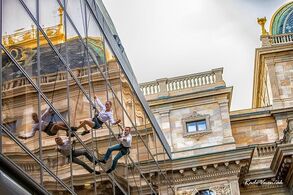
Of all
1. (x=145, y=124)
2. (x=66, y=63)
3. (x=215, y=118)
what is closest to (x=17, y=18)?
(x=66, y=63)

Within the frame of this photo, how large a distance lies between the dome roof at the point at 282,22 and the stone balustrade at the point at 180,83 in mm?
6455

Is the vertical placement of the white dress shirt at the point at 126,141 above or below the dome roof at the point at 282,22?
below

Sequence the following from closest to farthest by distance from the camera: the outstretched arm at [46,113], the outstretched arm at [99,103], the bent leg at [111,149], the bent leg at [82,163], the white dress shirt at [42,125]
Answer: the white dress shirt at [42,125], the outstretched arm at [46,113], the bent leg at [82,163], the outstretched arm at [99,103], the bent leg at [111,149]

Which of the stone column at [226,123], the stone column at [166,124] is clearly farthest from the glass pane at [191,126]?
the stone column at [226,123]

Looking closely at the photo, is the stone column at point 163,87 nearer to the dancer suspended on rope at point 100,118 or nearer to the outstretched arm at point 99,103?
the dancer suspended on rope at point 100,118

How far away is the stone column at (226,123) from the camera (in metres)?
48.9

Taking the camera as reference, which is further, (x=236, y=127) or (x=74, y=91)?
(x=236, y=127)

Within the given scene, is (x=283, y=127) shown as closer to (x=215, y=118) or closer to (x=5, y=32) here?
(x=215, y=118)

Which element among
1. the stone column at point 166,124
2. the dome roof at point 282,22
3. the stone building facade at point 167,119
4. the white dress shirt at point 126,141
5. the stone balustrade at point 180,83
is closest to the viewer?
the stone building facade at point 167,119

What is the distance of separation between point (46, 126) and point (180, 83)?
30.9 m

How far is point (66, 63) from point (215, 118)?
27.0m

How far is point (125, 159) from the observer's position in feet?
96.7

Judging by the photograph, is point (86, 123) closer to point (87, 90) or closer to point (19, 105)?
point (87, 90)

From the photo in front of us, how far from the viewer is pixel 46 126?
2130 cm
